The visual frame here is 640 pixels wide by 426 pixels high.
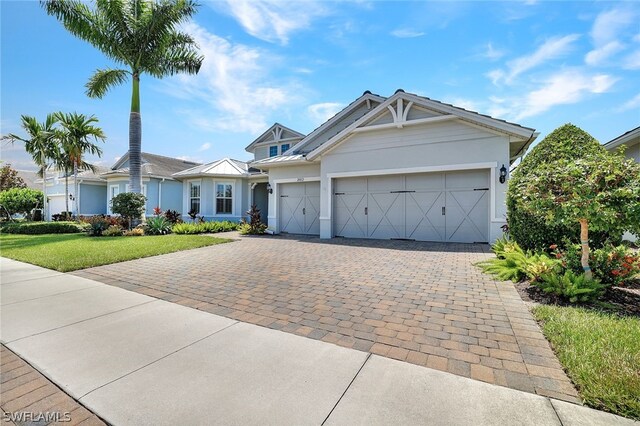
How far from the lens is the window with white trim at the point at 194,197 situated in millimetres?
18922

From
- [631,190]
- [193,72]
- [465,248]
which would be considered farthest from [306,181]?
[631,190]

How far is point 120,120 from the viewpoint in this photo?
15.8 metres

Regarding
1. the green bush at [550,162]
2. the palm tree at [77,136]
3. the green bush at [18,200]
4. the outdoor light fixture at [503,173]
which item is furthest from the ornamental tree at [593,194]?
the green bush at [18,200]

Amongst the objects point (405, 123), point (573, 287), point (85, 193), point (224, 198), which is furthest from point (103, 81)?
point (573, 287)

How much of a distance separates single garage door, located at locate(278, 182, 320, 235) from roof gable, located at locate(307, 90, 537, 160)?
2335mm

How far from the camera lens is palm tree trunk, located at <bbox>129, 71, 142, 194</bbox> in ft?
47.8

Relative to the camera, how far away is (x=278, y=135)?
19.4 metres

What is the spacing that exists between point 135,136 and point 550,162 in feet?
55.6

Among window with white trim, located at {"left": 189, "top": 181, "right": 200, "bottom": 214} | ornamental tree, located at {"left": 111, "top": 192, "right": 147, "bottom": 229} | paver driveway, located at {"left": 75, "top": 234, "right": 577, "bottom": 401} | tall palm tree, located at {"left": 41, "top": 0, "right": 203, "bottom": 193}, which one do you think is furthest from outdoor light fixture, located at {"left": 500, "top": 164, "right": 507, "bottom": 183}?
window with white trim, located at {"left": 189, "top": 181, "right": 200, "bottom": 214}

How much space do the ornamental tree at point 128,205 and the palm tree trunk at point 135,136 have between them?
23.7 inches

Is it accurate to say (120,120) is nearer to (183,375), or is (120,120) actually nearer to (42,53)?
(42,53)

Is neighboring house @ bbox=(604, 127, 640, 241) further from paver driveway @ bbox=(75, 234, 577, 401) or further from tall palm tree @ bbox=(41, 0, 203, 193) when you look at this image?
tall palm tree @ bbox=(41, 0, 203, 193)

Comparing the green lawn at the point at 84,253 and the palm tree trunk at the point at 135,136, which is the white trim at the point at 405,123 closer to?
the green lawn at the point at 84,253

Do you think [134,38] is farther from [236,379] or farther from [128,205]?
[236,379]
